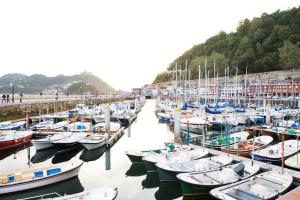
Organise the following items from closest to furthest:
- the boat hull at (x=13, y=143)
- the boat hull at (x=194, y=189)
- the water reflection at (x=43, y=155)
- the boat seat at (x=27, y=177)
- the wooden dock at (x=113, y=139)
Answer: the boat hull at (x=194, y=189) < the boat seat at (x=27, y=177) < the water reflection at (x=43, y=155) < the boat hull at (x=13, y=143) < the wooden dock at (x=113, y=139)

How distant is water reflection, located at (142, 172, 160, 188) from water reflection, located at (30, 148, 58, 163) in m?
10.3

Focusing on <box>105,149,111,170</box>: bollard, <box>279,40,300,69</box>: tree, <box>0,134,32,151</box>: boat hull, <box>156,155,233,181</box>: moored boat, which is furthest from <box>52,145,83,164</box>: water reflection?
<box>279,40,300,69</box>: tree

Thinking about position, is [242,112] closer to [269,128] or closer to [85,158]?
[269,128]

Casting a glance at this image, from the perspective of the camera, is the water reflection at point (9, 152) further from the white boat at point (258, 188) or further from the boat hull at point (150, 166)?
the white boat at point (258, 188)

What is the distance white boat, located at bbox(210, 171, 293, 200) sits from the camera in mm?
11727

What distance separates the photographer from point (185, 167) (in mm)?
16094

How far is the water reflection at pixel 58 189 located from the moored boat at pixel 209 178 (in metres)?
6.75

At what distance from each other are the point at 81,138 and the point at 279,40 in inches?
3500

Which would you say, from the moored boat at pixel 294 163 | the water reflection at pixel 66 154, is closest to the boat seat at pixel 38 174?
the water reflection at pixel 66 154

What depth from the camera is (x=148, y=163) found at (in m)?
17.8

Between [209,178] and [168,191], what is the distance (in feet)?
9.28

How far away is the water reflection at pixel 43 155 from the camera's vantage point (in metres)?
22.6

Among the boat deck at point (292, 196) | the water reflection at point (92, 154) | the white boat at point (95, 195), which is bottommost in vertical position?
the water reflection at point (92, 154)

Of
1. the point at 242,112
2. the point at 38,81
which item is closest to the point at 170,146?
the point at 242,112
